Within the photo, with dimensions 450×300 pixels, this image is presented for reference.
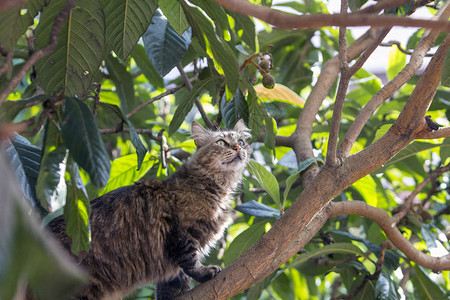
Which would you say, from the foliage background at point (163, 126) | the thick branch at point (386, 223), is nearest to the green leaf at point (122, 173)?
the foliage background at point (163, 126)

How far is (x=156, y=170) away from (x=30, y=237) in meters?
1.99

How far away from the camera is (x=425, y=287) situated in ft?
8.19

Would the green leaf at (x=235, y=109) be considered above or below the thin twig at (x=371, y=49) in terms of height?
below

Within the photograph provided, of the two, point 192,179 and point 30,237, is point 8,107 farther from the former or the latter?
point 192,179

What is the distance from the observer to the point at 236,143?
103 inches

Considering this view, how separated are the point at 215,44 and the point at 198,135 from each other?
3.29 ft

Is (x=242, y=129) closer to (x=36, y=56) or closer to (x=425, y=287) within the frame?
(x=425, y=287)

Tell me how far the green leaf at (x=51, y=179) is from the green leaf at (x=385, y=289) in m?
1.55

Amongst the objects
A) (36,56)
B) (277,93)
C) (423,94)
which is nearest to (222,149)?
(277,93)

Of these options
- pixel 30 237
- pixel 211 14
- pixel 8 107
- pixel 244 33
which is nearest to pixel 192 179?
pixel 244 33

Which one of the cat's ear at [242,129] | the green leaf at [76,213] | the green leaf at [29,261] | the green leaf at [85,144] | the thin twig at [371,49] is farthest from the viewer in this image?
the cat's ear at [242,129]

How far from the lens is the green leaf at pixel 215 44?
1.71 m

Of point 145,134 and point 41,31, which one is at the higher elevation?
point 41,31

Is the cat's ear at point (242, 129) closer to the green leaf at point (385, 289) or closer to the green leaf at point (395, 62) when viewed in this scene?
the green leaf at point (385, 289)
